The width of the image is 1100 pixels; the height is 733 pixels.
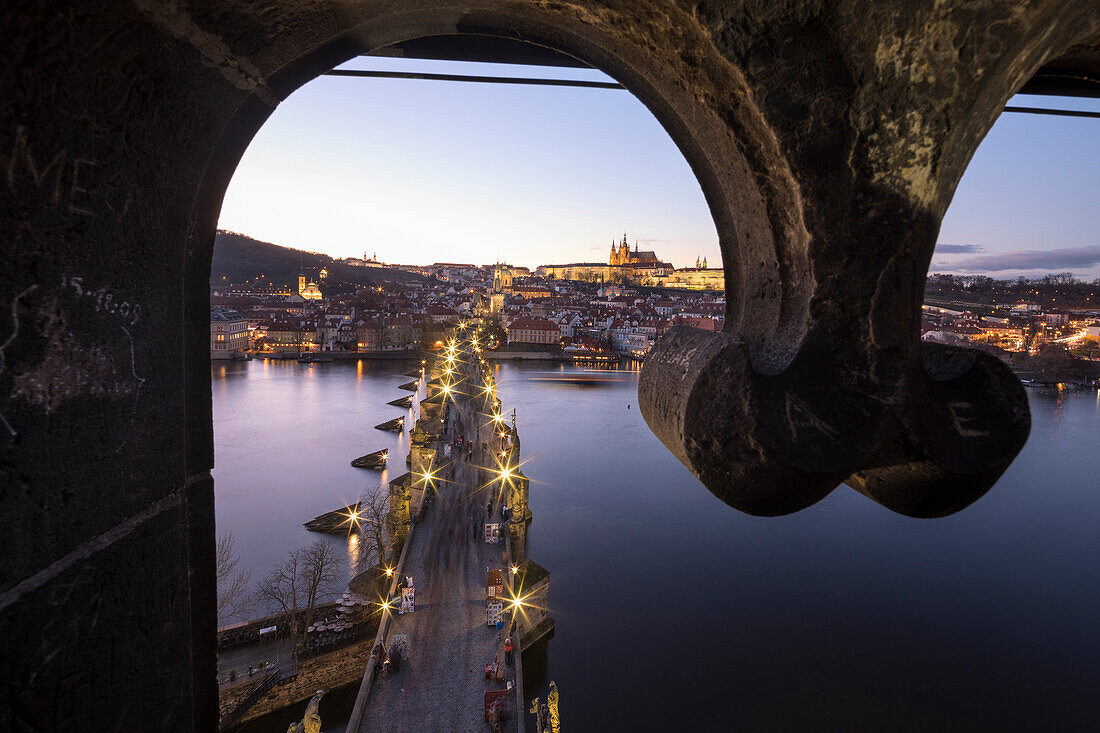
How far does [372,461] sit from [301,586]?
6449 mm

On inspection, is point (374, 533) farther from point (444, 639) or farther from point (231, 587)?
point (444, 639)

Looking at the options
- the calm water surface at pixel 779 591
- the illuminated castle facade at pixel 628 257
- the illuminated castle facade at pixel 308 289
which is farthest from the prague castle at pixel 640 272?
the calm water surface at pixel 779 591

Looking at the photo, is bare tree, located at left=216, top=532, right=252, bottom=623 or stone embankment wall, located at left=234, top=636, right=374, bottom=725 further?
bare tree, located at left=216, top=532, right=252, bottom=623

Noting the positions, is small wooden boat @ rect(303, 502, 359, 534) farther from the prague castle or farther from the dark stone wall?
the prague castle

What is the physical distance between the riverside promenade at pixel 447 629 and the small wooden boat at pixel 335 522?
2109mm

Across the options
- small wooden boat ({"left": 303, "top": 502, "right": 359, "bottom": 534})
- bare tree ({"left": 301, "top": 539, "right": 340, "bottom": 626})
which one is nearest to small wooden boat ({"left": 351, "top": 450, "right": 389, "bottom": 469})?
small wooden boat ({"left": 303, "top": 502, "right": 359, "bottom": 534})

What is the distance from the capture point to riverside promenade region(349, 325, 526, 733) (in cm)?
461

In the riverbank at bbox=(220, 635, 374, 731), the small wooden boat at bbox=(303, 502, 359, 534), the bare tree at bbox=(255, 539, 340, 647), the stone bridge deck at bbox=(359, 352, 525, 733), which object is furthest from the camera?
the small wooden boat at bbox=(303, 502, 359, 534)

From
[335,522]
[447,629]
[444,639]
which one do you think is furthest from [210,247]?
[335,522]

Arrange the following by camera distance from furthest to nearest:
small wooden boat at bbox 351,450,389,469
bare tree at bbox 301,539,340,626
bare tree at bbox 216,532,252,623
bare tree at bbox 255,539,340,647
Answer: small wooden boat at bbox 351,450,389,469 < bare tree at bbox 216,532,252,623 < bare tree at bbox 301,539,340,626 < bare tree at bbox 255,539,340,647

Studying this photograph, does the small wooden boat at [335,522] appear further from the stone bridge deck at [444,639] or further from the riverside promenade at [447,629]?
the stone bridge deck at [444,639]

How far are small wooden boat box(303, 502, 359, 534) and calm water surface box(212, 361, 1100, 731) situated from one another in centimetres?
33

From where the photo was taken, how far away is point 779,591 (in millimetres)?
9977

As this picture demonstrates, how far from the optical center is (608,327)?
1544 inches
